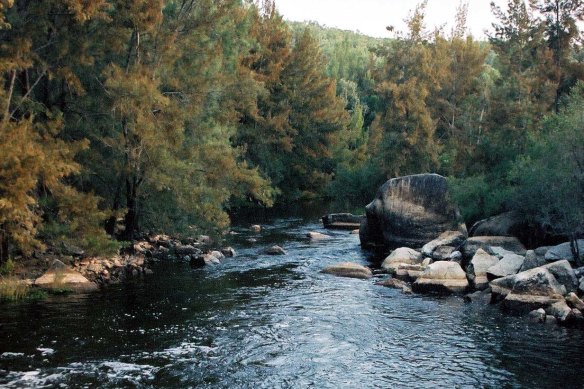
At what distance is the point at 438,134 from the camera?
2141 inches

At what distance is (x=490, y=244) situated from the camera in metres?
21.1

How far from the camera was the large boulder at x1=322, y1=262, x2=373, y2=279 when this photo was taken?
20.7 meters

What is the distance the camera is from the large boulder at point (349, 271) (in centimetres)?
2069

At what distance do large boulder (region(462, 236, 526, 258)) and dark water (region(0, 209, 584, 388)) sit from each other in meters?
4.42

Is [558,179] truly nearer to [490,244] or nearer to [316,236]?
[490,244]

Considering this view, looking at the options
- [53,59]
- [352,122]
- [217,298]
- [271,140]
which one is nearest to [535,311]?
[217,298]

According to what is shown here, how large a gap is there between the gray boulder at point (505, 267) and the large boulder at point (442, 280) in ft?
2.72

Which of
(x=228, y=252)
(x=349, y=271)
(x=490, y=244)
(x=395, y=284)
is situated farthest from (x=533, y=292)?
(x=228, y=252)

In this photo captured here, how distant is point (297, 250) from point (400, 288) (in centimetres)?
797

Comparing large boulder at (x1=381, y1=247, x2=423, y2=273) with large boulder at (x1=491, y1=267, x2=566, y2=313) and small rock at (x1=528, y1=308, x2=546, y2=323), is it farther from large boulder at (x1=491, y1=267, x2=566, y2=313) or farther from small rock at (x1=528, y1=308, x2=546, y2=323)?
small rock at (x1=528, y1=308, x2=546, y2=323)

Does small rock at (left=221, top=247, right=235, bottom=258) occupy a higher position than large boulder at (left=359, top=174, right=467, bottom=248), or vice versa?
large boulder at (left=359, top=174, right=467, bottom=248)

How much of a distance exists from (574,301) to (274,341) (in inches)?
316

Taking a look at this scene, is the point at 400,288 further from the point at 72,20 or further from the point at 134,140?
the point at 72,20

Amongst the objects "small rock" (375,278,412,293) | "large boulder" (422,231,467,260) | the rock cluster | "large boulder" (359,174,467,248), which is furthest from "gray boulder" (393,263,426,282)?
"large boulder" (359,174,467,248)
